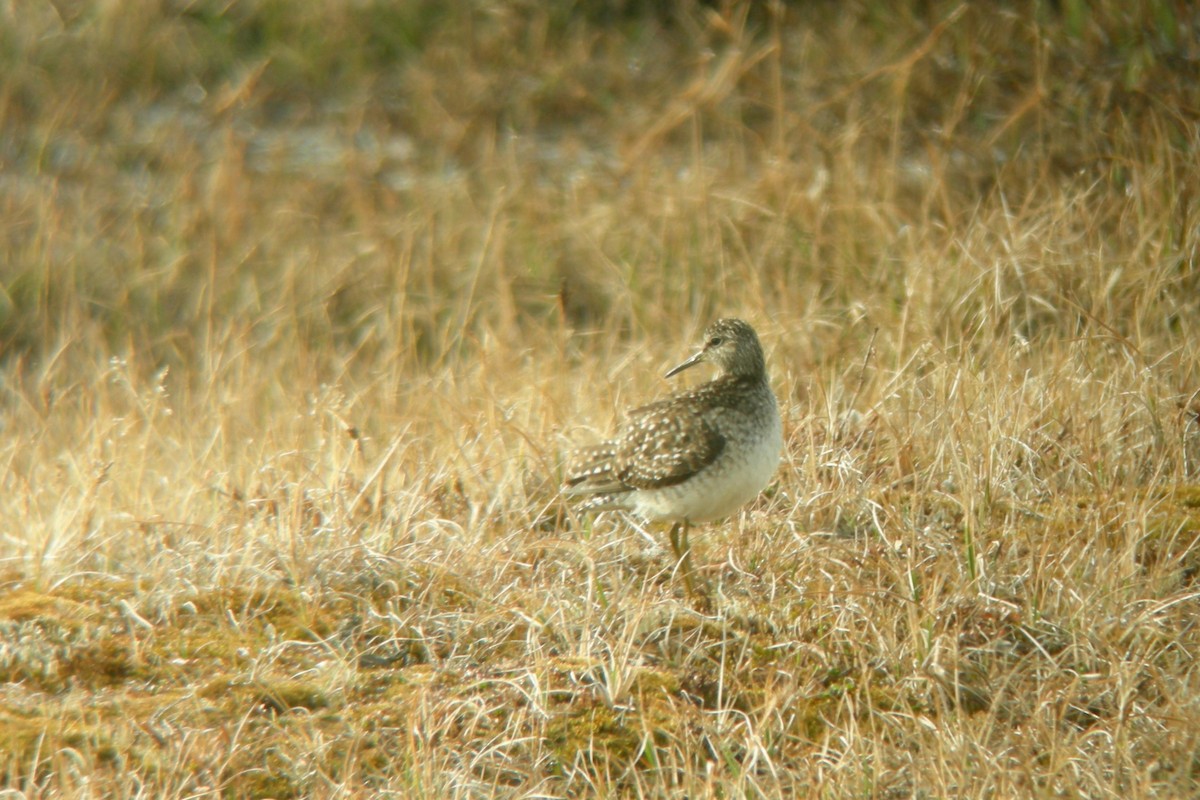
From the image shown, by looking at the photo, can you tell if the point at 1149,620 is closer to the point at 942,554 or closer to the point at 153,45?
the point at 942,554

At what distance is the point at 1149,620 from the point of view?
4.53m

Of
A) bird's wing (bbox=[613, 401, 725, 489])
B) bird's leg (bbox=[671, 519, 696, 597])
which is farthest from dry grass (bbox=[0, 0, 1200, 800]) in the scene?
bird's wing (bbox=[613, 401, 725, 489])

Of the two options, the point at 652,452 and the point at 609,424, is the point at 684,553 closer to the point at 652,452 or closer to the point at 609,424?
the point at 652,452

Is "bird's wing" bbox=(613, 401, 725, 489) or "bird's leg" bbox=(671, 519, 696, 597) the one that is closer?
"bird's leg" bbox=(671, 519, 696, 597)

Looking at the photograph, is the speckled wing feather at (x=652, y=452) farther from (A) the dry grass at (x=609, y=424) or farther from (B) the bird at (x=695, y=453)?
(A) the dry grass at (x=609, y=424)

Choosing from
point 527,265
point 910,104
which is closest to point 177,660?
point 527,265

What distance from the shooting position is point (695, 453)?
517 centimetres

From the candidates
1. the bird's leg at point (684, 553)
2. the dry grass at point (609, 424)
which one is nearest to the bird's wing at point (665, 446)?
the bird's leg at point (684, 553)

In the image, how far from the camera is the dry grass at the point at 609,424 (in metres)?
4.28

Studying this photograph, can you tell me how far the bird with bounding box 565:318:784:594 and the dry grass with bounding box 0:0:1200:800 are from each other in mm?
173

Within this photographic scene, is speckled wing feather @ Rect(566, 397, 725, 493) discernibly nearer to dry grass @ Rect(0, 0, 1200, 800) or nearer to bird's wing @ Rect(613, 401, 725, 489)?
bird's wing @ Rect(613, 401, 725, 489)

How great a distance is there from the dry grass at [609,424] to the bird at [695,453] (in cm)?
17

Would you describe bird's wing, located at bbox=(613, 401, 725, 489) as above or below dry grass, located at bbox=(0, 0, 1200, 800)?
above

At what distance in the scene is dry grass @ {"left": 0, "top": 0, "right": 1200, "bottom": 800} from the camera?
4.28 meters
